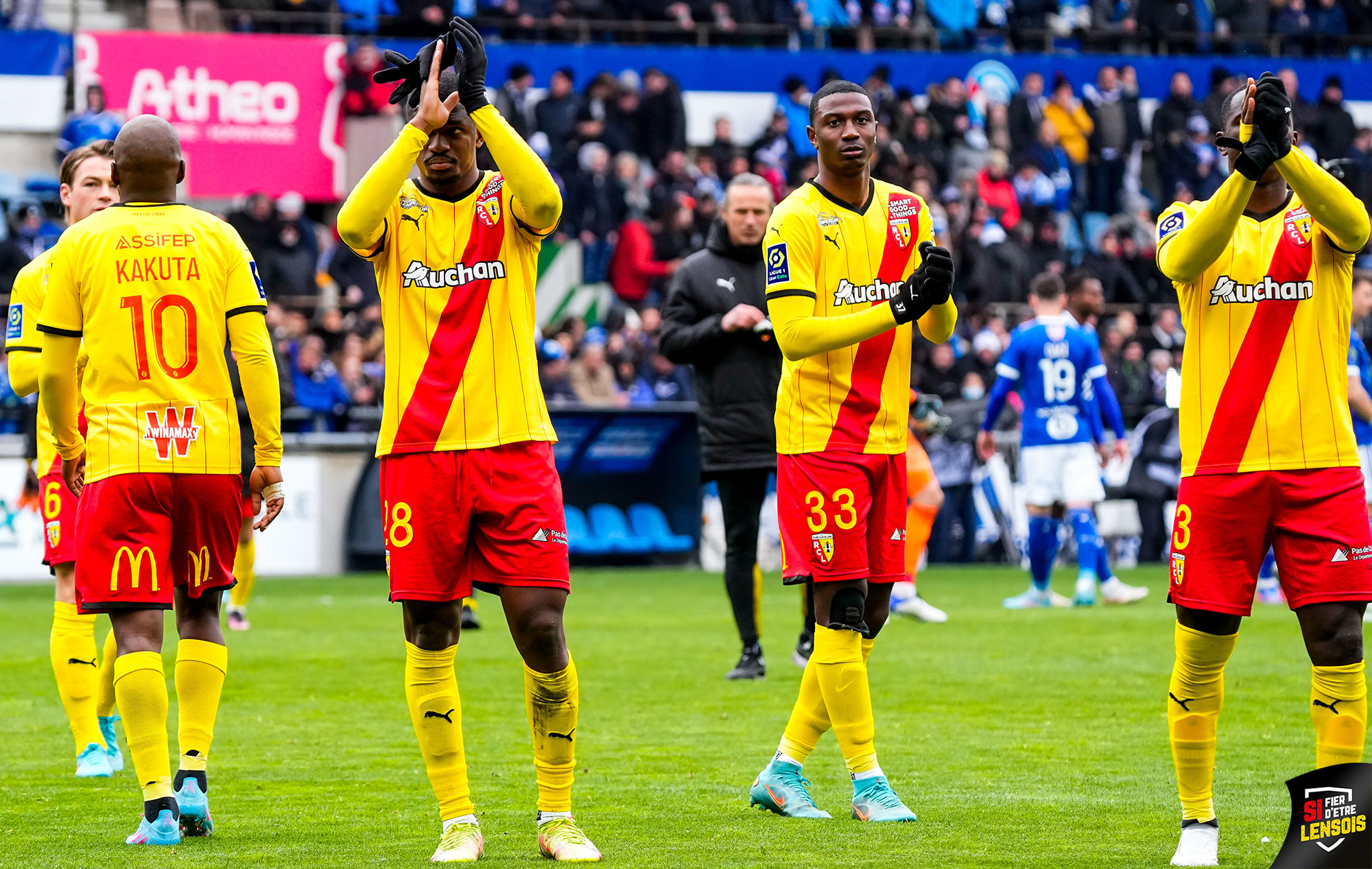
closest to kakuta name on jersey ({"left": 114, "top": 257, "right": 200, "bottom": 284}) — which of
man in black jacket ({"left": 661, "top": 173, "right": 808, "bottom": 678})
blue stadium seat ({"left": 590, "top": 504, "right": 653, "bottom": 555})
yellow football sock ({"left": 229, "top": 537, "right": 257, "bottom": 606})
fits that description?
man in black jacket ({"left": 661, "top": 173, "right": 808, "bottom": 678})

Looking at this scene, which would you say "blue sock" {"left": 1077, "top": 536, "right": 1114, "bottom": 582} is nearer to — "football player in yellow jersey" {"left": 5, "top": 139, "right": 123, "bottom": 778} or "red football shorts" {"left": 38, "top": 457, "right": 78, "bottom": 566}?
"football player in yellow jersey" {"left": 5, "top": 139, "right": 123, "bottom": 778}

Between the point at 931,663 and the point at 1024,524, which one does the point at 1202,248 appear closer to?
the point at 931,663

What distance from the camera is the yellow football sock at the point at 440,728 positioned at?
5613 mm

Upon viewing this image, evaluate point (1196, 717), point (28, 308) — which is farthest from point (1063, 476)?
point (28, 308)

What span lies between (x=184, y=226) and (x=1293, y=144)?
3372 millimetres

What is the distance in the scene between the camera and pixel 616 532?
19.2 meters

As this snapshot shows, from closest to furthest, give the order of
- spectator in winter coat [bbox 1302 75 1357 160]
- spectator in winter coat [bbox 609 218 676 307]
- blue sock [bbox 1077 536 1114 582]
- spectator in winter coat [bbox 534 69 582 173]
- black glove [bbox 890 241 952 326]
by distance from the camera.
→ black glove [bbox 890 241 952 326]
blue sock [bbox 1077 536 1114 582]
spectator in winter coat [bbox 609 218 676 307]
spectator in winter coat [bbox 534 69 582 173]
spectator in winter coat [bbox 1302 75 1357 160]

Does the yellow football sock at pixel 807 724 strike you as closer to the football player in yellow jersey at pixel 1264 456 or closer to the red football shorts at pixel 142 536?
the football player in yellow jersey at pixel 1264 456

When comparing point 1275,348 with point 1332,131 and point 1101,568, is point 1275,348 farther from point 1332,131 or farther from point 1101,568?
point 1332,131

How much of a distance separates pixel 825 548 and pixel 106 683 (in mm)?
2967

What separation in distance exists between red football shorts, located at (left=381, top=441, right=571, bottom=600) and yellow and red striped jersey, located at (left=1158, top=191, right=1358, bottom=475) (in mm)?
1935

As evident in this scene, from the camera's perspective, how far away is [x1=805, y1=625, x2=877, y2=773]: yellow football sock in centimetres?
623

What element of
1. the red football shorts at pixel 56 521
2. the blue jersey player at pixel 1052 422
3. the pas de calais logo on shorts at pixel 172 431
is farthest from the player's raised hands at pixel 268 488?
the blue jersey player at pixel 1052 422

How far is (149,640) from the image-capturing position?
5.89 m
